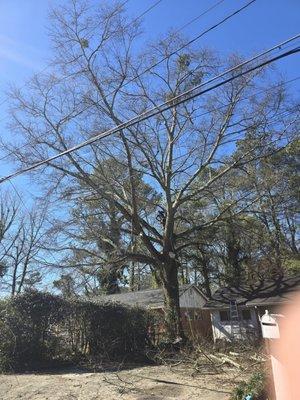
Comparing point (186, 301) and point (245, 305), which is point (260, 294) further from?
point (186, 301)

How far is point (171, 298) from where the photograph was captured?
80.8 ft

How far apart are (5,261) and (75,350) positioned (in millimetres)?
28595

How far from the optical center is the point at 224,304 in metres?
31.6

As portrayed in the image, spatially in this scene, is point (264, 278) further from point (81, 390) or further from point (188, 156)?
point (81, 390)

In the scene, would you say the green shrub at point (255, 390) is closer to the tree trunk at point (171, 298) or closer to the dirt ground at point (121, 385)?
the dirt ground at point (121, 385)

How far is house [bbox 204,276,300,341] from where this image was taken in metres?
28.4

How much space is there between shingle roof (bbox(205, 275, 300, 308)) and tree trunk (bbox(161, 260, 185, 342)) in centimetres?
621

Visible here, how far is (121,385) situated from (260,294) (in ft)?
60.7

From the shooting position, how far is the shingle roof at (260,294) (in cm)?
2795

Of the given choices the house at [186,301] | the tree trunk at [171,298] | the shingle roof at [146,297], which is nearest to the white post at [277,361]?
the tree trunk at [171,298]

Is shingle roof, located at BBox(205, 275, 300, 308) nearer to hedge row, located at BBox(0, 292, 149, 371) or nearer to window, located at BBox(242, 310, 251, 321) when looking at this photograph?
window, located at BBox(242, 310, 251, 321)

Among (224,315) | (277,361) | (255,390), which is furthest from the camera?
(224,315)

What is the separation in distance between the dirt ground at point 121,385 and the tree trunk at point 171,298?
724cm

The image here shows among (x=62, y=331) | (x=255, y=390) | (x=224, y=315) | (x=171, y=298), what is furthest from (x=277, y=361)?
(x=224, y=315)
